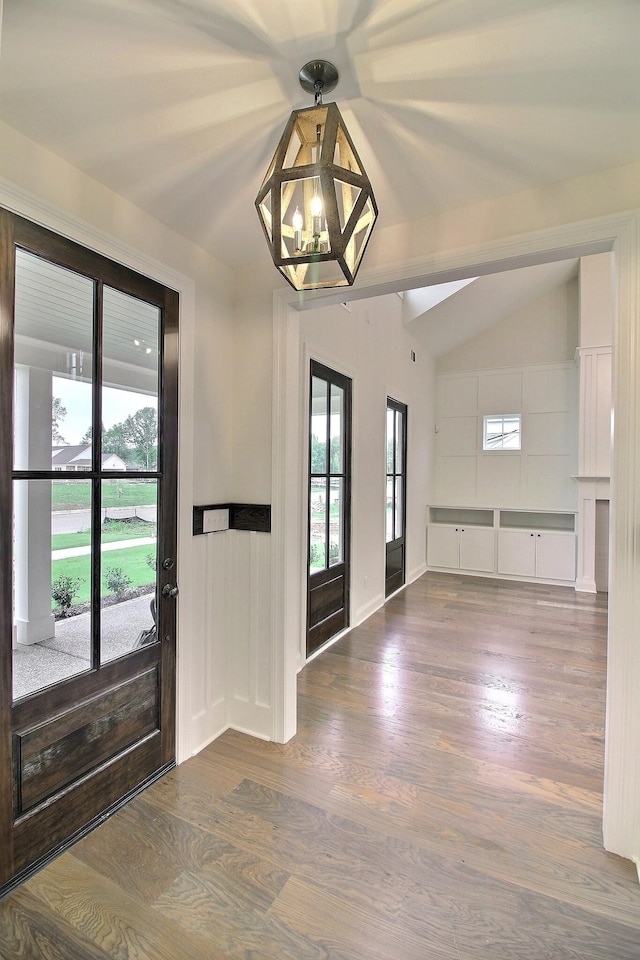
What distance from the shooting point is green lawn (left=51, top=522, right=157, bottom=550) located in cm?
166

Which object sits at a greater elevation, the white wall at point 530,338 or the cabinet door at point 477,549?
the white wall at point 530,338

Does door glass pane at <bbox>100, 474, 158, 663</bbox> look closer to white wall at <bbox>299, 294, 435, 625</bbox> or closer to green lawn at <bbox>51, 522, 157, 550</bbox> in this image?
green lawn at <bbox>51, 522, 157, 550</bbox>

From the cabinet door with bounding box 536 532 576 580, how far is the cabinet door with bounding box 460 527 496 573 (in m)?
0.58

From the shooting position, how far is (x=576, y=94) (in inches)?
51.8

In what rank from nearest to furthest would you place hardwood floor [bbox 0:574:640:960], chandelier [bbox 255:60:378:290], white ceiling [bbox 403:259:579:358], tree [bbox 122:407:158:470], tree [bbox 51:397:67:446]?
chandelier [bbox 255:60:378:290] → hardwood floor [bbox 0:574:640:960] → tree [bbox 51:397:67:446] → tree [bbox 122:407:158:470] → white ceiling [bbox 403:259:579:358]

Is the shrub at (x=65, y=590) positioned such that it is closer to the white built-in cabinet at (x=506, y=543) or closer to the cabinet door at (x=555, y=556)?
the white built-in cabinet at (x=506, y=543)

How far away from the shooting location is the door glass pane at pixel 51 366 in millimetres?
1550

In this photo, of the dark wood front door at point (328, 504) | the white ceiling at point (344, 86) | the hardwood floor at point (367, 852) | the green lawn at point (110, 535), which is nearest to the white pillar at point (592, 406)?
the hardwood floor at point (367, 852)

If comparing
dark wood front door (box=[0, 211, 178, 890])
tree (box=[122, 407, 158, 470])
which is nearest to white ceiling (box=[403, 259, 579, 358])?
dark wood front door (box=[0, 211, 178, 890])

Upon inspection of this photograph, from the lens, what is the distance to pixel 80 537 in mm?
1729

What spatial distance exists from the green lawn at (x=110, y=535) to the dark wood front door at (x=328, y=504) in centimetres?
158

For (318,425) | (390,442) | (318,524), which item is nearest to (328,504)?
(318,524)

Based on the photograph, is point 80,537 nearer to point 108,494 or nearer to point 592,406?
point 108,494

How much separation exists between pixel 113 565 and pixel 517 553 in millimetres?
5480
